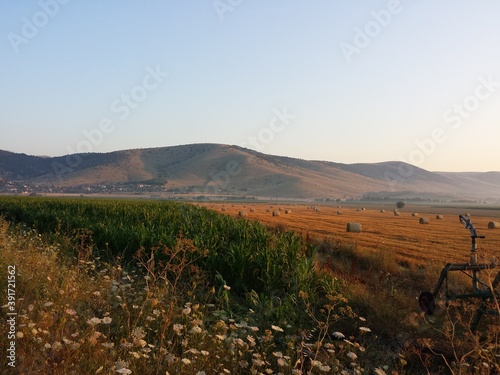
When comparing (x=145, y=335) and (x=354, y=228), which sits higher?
(x=145, y=335)

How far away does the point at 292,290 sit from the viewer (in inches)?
381

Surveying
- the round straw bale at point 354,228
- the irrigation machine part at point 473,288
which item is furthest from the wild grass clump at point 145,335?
the round straw bale at point 354,228

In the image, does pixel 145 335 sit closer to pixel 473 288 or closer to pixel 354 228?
pixel 473 288

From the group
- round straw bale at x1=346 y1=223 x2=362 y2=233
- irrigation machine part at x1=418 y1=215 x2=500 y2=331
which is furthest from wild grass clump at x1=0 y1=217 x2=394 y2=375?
round straw bale at x1=346 y1=223 x2=362 y2=233

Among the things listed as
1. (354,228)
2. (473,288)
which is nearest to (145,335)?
(473,288)

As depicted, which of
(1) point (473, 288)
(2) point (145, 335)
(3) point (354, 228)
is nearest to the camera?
(2) point (145, 335)

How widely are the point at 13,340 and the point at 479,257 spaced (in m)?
5.58

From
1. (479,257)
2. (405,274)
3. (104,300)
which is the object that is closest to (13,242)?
(104,300)

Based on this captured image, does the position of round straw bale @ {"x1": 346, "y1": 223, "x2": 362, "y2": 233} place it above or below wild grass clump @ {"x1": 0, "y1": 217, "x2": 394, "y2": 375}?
below

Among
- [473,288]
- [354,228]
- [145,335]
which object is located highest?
[473,288]

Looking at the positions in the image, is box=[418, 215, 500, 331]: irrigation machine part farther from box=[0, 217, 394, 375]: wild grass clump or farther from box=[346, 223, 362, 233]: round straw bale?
box=[346, 223, 362, 233]: round straw bale

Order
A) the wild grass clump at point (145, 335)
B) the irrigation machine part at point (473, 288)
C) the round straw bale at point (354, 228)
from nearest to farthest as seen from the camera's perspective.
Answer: the wild grass clump at point (145, 335) < the irrigation machine part at point (473, 288) < the round straw bale at point (354, 228)

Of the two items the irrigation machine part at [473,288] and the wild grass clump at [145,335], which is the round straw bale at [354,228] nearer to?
the wild grass clump at [145,335]

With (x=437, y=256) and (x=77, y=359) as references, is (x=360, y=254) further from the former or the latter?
(x=77, y=359)
